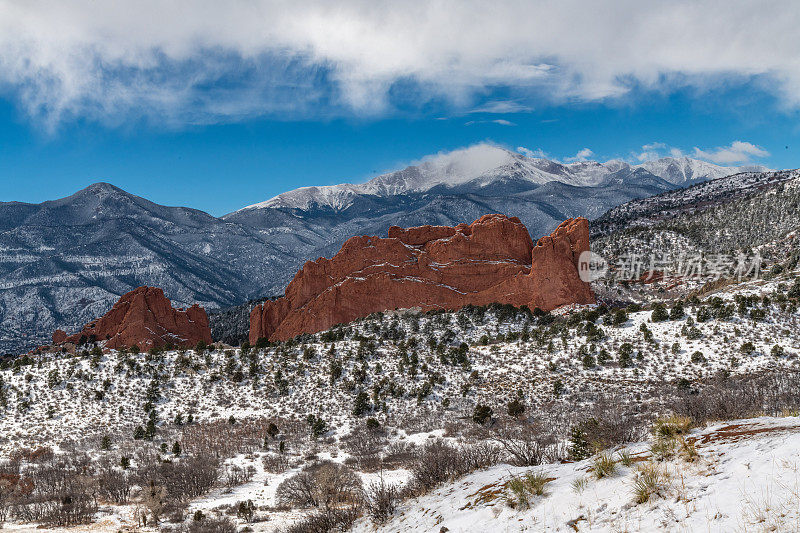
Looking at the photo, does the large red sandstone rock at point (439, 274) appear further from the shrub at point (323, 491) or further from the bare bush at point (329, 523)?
the bare bush at point (329, 523)

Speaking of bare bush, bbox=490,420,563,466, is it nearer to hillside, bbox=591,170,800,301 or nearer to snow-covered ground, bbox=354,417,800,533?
snow-covered ground, bbox=354,417,800,533

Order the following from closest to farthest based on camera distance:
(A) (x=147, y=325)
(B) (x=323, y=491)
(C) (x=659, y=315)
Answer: (B) (x=323, y=491) → (C) (x=659, y=315) → (A) (x=147, y=325)

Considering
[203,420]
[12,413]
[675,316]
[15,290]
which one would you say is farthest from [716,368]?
[15,290]

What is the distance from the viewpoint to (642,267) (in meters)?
79.1

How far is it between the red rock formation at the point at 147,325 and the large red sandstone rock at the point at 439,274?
437 inches

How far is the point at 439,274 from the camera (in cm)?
6456

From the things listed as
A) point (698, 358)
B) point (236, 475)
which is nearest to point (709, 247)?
point (698, 358)

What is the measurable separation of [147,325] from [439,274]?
41.7m

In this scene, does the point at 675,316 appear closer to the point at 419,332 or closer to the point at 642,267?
the point at 419,332

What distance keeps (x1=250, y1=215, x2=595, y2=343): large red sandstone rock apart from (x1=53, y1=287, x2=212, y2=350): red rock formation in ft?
36.4

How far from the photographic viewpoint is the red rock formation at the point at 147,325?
213 ft

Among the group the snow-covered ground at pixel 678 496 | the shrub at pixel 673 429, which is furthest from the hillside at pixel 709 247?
the snow-covered ground at pixel 678 496

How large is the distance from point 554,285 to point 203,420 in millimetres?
41295

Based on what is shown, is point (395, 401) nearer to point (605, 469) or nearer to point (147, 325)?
point (605, 469)
